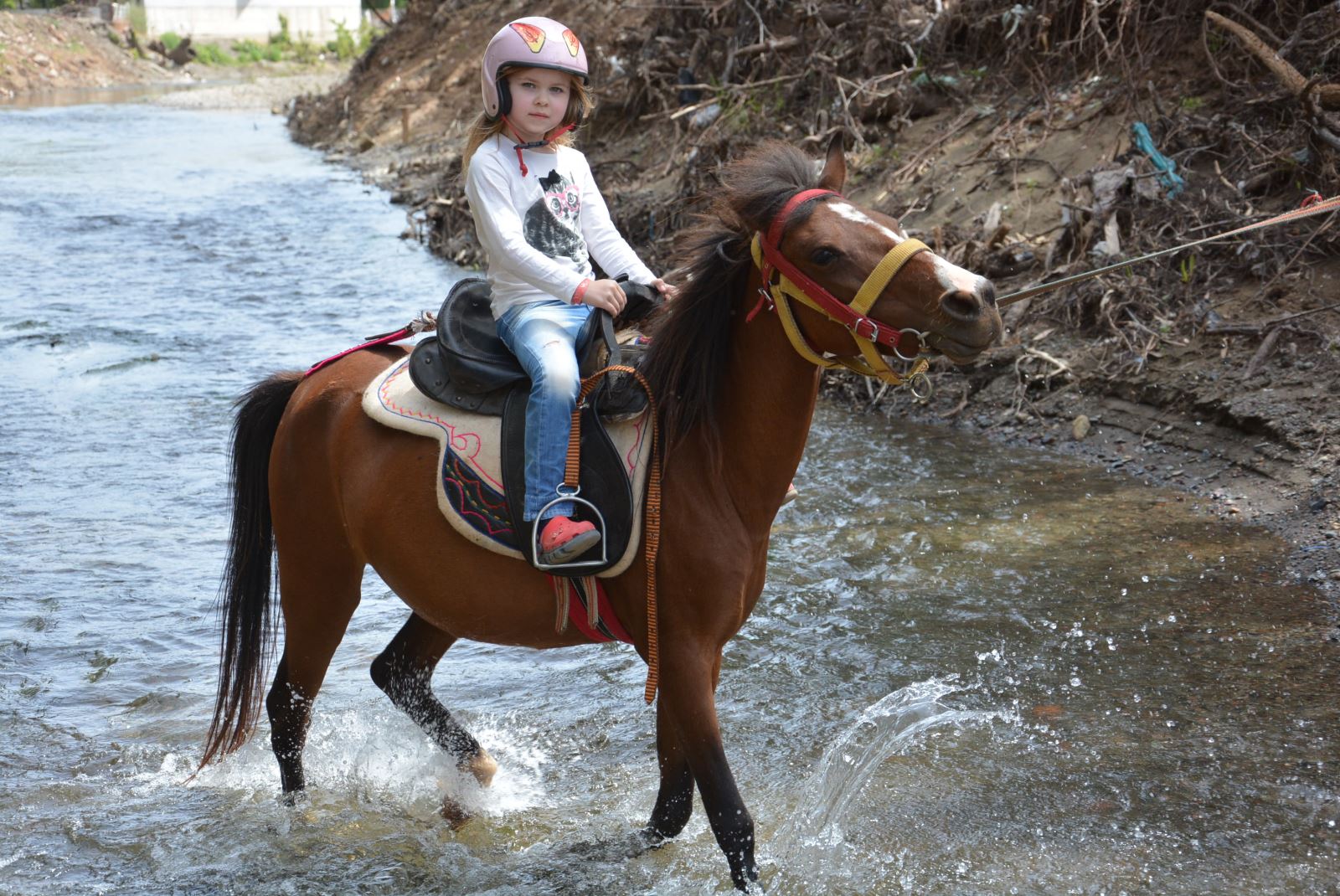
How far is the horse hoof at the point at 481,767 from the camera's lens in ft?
14.7

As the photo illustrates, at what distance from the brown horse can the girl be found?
10.9 inches

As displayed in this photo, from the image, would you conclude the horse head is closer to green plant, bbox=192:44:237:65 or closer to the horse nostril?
the horse nostril

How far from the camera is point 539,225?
3865 mm

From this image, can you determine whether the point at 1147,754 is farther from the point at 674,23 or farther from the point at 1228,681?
the point at 674,23

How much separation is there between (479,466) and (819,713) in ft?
6.57

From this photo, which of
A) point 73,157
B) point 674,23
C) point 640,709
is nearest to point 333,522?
point 640,709

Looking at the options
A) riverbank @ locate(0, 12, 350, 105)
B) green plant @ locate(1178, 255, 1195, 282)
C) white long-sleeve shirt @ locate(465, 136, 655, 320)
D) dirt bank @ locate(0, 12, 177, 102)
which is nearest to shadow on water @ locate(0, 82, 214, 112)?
riverbank @ locate(0, 12, 350, 105)

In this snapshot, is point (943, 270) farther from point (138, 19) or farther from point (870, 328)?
point (138, 19)

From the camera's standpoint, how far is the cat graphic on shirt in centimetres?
386

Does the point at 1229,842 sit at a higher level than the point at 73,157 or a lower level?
higher

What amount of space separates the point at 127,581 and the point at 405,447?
11.1 feet

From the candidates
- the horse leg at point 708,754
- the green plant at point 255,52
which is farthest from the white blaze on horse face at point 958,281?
the green plant at point 255,52

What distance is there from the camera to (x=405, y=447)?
3936 mm

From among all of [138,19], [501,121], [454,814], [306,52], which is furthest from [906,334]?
[138,19]
